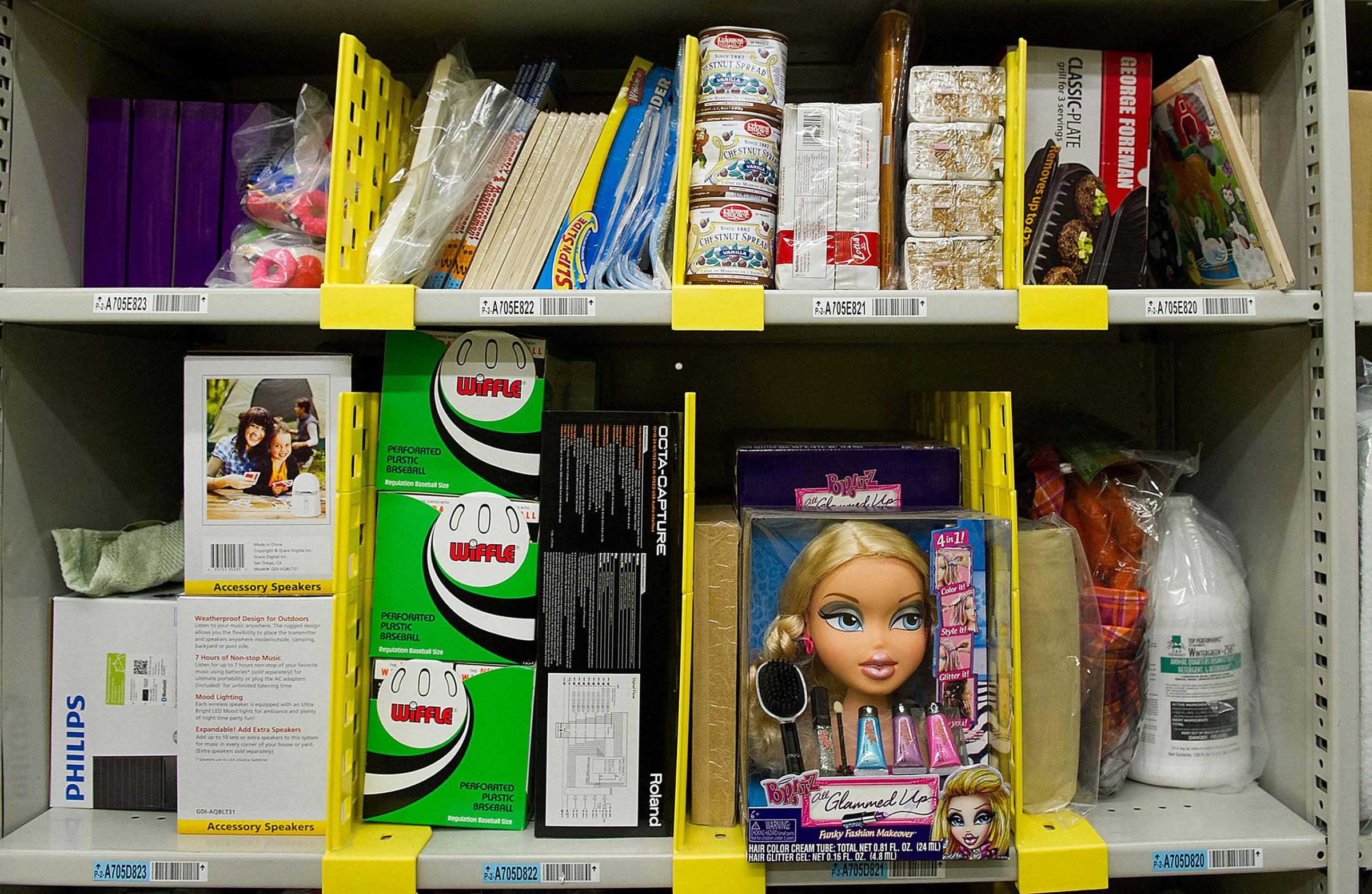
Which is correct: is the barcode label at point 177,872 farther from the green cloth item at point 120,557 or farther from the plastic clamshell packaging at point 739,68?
the plastic clamshell packaging at point 739,68

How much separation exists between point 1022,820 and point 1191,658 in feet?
1.02

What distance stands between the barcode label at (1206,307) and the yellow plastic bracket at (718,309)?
0.47 metres

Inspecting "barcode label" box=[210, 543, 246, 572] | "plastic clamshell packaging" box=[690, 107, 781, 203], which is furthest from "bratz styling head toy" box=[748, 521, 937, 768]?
"barcode label" box=[210, 543, 246, 572]

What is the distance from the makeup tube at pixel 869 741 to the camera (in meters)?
0.93

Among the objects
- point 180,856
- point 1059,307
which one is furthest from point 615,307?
point 180,856

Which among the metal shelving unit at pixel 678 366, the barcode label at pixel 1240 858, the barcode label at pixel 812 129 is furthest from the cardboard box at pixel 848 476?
the barcode label at pixel 1240 858

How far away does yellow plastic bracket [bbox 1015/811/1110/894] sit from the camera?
0.94 meters

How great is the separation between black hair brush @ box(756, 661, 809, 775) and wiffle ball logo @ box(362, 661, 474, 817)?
0.37 metres

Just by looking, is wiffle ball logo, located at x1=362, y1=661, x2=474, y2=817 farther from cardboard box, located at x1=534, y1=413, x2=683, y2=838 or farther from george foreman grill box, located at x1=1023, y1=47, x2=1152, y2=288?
george foreman grill box, located at x1=1023, y1=47, x2=1152, y2=288

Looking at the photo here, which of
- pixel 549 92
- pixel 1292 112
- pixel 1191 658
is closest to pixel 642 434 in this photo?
pixel 549 92

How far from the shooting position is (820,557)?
0.96 m

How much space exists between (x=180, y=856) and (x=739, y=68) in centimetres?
116

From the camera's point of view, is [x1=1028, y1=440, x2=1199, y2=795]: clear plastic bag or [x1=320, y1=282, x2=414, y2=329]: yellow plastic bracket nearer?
[x1=320, y1=282, x2=414, y2=329]: yellow plastic bracket

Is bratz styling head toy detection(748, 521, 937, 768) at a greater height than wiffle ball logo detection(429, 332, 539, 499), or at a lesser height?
lesser
